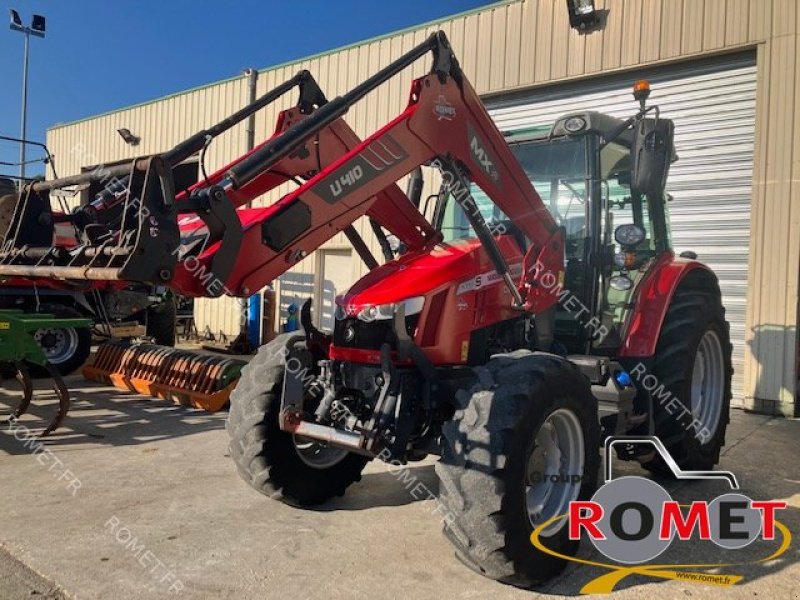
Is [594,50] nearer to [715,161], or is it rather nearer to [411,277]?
[715,161]

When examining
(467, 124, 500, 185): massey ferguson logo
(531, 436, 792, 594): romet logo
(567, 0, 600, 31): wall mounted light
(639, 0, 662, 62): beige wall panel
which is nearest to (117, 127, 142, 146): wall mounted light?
(567, 0, 600, 31): wall mounted light

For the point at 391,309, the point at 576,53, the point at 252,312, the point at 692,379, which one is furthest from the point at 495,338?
the point at 252,312

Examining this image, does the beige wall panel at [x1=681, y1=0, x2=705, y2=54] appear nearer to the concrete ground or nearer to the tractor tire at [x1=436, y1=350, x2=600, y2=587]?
the concrete ground

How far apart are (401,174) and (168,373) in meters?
5.44

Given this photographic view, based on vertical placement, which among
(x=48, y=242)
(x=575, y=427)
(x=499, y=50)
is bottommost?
(x=575, y=427)

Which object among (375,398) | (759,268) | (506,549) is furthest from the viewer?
(759,268)

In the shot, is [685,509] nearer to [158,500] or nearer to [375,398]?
[375,398]

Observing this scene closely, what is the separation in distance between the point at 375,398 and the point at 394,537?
82cm

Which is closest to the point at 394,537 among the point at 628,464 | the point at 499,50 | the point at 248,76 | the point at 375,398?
the point at 375,398

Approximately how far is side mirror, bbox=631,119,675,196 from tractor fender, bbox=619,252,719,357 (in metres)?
0.73

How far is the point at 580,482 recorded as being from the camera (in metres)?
3.62

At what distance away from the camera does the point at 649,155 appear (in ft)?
14.2

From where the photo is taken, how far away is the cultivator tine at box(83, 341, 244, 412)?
7418mm

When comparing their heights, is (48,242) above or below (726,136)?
below
